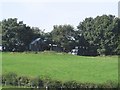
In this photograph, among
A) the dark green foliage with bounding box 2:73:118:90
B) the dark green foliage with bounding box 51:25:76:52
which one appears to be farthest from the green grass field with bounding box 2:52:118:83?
the dark green foliage with bounding box 51:25:76:52

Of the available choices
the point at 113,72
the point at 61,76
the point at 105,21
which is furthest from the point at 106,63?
the point at 105,21

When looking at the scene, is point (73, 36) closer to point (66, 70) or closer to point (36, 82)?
point (66, 70)

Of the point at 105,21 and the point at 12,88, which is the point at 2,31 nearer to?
the point at 105,21

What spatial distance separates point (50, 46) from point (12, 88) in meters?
39.9

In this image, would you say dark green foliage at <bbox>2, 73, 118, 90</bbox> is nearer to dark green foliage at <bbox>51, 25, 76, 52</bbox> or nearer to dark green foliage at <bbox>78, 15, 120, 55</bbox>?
dark green foliage at <bbox>78, 15, 120, 55</bbox>

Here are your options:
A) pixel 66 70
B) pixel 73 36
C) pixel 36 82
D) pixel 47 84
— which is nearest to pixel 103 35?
pixel 73 36

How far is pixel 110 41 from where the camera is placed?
2200 inches

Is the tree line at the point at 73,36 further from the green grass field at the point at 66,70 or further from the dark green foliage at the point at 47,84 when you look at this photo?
the dark green foliage at the point at 47,84

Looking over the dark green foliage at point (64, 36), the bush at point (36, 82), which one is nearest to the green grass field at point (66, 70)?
the bush at point (36, 82)

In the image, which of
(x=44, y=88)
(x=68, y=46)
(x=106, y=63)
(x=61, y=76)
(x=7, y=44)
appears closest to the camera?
(x=44, y=88)

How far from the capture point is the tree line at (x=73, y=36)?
180 feet

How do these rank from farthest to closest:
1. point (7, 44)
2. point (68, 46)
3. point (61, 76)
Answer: point (68, 46) < point (7, 44) < point (61, 76)

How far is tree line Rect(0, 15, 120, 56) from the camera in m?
54.9

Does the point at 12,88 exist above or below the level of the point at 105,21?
below
